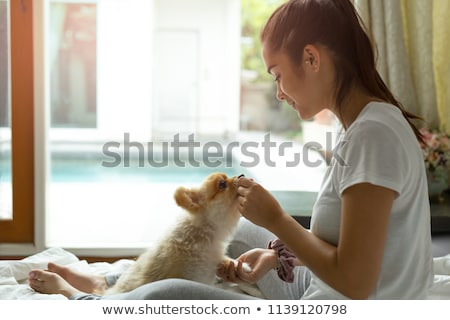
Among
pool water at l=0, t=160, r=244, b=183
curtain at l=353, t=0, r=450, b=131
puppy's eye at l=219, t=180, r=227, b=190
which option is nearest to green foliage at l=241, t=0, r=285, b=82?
pool water at l=0, t=160, r=244, b=183

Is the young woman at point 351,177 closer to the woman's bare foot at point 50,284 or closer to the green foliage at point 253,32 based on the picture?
the woman's bare foot at point 50,284

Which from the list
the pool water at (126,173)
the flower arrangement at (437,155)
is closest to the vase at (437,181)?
the flower arrangement at (437,155)

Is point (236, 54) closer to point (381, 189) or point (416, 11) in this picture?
point (416, 11)

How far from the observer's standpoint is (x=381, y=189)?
967mm

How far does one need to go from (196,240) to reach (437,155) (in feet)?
4.57

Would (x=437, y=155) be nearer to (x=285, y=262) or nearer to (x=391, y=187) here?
(x=285, y=262)

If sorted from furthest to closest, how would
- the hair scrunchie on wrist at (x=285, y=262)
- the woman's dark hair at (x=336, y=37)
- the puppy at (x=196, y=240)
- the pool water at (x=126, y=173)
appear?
1. the pool water at (x=126, y=173)
2. the puppy at (x=196, y=240)
3. the hair scrunchie on wrist at (x=285, y=262)
4. the woman's dark hair at (x=336, y=37)

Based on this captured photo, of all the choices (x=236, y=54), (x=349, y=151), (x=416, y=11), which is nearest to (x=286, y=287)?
(x=349, y=151)

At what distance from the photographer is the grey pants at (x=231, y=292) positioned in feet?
3.62

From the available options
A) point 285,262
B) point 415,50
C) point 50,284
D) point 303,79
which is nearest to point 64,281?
point 50,284

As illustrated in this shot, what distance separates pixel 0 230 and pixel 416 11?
88.6 inches

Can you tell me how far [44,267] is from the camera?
6.43ft

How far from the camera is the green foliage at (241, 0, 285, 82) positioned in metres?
11.2

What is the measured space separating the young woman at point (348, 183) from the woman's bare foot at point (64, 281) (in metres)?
0.56
